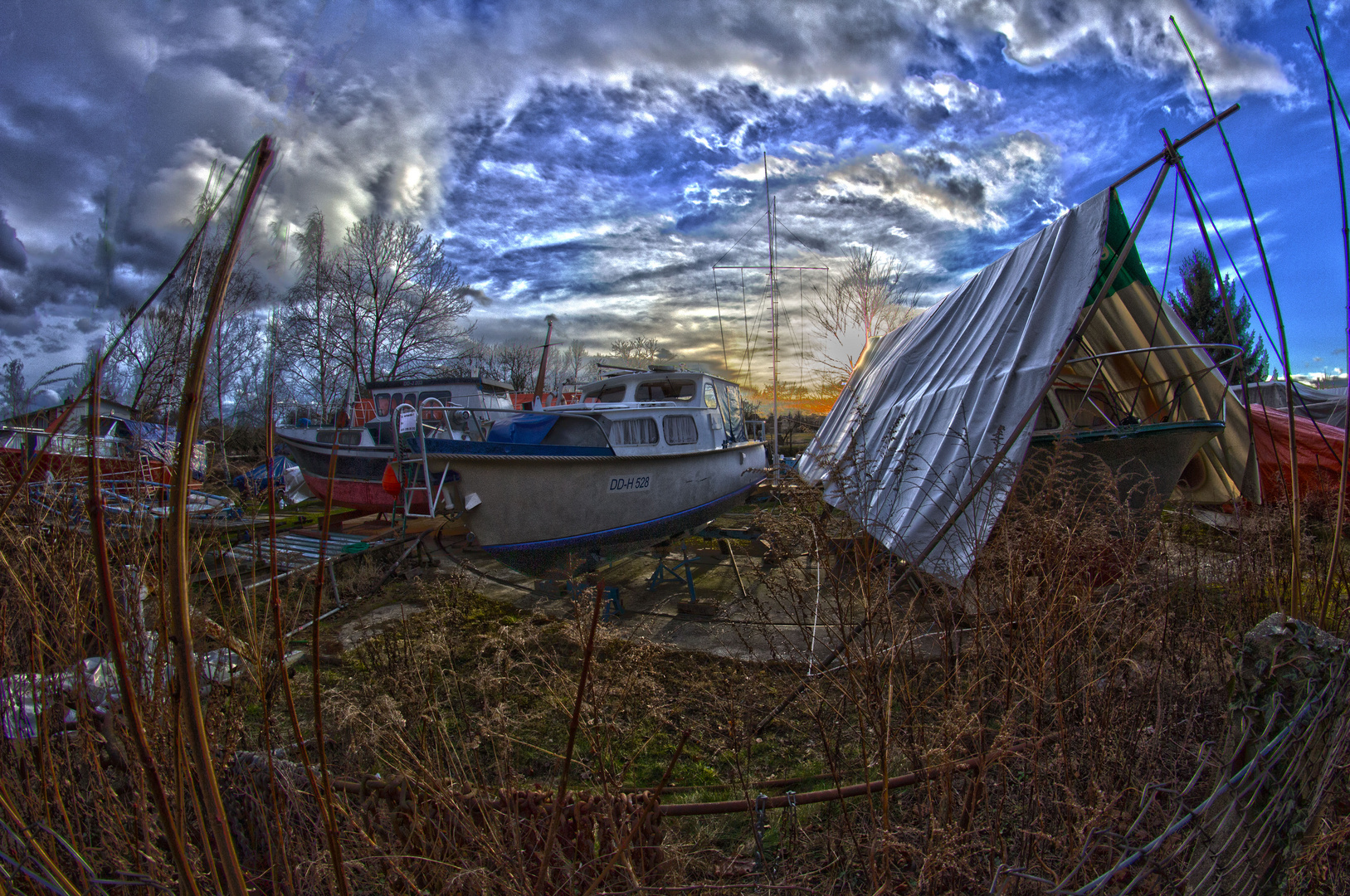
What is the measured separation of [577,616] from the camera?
1.29 meters

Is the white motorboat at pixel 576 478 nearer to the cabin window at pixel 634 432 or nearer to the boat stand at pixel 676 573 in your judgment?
the cabin window at pixel 634 432

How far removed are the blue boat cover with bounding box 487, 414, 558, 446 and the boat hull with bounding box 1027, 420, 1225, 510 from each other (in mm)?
5343

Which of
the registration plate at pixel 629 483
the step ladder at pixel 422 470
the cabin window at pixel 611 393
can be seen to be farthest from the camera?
the cabin window at pixel 611 393

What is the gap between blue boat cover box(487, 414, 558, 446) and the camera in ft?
25.1

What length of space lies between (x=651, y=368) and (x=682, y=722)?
310 inches

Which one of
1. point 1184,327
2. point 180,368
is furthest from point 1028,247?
point 180,368

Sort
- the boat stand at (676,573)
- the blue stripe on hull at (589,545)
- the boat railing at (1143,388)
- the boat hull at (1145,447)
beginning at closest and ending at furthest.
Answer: the boat hull at (1145,447), the boat stand at (676,573), the boat railing at (1143,388), the blue stripe on hull at (589,545)

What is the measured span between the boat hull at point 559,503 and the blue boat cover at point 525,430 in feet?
2.15

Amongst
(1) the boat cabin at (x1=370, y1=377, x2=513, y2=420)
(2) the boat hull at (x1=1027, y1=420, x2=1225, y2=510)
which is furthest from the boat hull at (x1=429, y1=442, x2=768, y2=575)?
(1) the boat cabin at (x1=370, y1=377, x2=513, y2=420)

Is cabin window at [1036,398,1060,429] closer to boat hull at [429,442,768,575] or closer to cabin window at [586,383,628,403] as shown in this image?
boat hull at [429,442,768,575]

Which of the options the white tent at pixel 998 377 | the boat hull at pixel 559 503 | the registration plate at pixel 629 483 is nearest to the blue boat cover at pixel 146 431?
the white tent at pixel 998 377

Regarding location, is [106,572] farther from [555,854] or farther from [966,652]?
[966,652]

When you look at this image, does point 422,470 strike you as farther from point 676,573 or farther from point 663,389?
point 663,389

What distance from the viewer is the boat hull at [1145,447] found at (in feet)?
15.1
